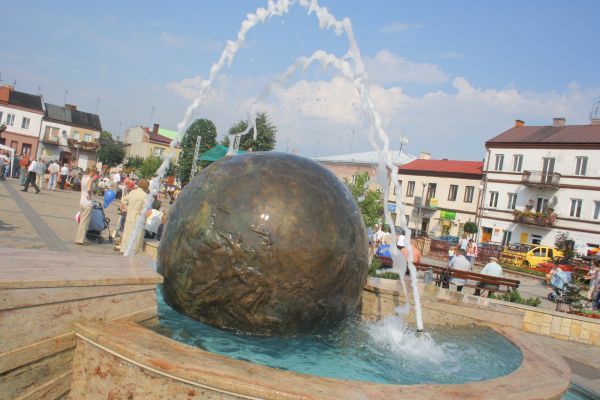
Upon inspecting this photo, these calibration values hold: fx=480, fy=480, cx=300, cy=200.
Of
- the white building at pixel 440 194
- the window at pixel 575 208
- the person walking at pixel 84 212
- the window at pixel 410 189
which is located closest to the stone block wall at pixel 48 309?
the person walking at pixel 84 212

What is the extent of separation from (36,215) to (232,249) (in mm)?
14094

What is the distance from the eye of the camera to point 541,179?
4488cm

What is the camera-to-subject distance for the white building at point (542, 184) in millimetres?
41844

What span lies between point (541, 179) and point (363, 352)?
45.9 metres

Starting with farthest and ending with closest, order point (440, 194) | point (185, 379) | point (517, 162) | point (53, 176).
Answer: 1. point (440, 194)
2. point (517, 162)
3. point (53, 176)
4. point (185, 379)

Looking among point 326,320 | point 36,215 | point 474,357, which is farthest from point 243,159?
point 36,215

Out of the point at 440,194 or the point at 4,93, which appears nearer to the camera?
the point at 440,194

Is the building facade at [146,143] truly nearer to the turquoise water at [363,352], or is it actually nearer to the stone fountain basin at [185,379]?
the turquoise water at [363,352]

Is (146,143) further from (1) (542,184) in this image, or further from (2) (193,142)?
(1) (542,184)

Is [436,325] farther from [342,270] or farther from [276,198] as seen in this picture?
[276,198]

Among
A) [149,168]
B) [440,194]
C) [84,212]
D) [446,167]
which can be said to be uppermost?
[446,167]

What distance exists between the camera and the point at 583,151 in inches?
1671

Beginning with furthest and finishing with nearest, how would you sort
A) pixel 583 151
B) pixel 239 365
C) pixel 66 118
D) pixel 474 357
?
pixel 66 118, pixel 583 151, pixel 474 357, pixel 239 365

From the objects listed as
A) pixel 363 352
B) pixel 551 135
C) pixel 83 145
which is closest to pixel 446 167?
pixel 551 135
